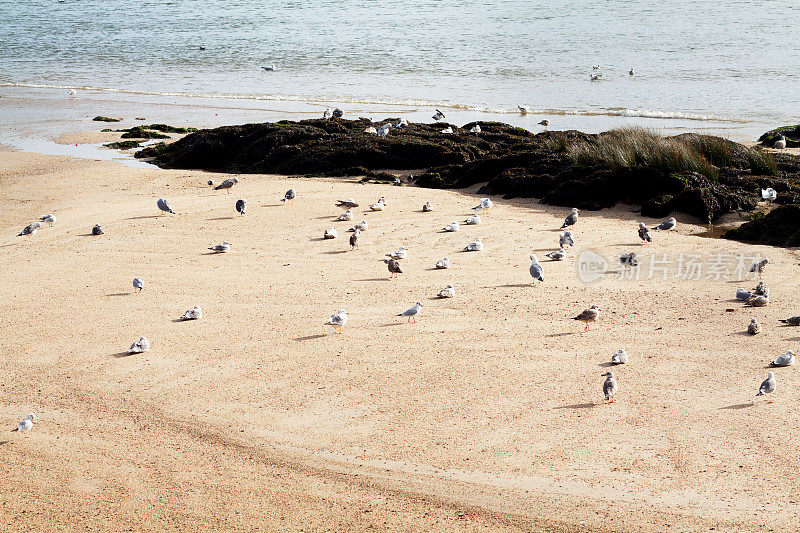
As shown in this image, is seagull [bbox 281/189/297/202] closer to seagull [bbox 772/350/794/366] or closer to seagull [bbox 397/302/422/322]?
seagull [bbox 397/302/422/322]

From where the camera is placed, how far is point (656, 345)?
25.7 feet

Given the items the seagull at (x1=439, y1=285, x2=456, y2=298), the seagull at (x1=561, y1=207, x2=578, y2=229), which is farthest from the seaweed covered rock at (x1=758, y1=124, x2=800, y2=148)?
the seagull at (x1=439, y1=285, x2=456, y2=298)

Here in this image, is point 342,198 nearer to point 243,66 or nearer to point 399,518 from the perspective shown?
point 399,518

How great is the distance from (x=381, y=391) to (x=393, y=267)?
3.06 meters

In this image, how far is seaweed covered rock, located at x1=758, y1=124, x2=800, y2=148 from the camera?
58.7 ft

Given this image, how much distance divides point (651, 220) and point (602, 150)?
7.33ft

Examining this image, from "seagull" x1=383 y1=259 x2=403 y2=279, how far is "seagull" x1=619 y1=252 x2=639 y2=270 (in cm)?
289

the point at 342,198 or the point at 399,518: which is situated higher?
the point at 342,198

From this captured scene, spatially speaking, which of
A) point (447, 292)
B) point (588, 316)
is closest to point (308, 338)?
point (447, 292)

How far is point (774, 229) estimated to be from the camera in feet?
37.6

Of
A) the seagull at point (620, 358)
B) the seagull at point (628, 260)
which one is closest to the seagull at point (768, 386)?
the seagull at point (620, 358)

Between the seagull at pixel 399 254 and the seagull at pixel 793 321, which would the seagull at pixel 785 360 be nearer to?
the seagull at pixel 793 321

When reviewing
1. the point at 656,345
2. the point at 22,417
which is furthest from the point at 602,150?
the point at 22,417

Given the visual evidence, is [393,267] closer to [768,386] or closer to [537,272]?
[537,272]
